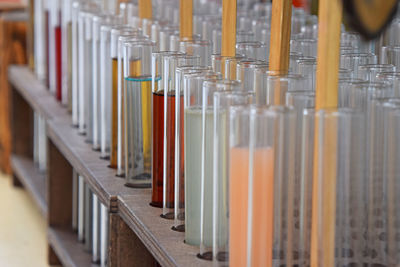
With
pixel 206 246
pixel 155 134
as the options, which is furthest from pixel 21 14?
pixel 206 246

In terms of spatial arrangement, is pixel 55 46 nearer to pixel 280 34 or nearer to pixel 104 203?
pixel 104 203

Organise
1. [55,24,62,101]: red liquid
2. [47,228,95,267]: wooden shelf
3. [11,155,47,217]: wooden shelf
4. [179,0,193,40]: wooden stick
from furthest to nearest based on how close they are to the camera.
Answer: [11,155,47,217]: wooden shelf < [55,24,62,101]: red liquid < [47,228,95,267]: wooden shelf < [179,0,193,40]: wooden stick

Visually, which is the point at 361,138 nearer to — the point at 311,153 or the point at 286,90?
the point at 311,153

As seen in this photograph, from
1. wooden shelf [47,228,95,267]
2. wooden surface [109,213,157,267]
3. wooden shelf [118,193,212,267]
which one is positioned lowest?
wooden shelf [47,228,95,267]

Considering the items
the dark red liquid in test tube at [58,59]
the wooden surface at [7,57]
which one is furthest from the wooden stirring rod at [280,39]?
the wooden surface at [7,57]

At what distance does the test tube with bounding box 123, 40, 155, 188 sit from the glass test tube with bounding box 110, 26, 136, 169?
0.14m

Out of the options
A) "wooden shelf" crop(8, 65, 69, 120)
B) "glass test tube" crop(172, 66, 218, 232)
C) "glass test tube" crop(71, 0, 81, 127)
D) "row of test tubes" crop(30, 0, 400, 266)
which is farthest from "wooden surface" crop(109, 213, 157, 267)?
"wooden shelf" crop(8, 65, 69, 120)

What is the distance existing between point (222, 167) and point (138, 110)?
49 cm

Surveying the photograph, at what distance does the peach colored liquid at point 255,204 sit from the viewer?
4.13 ft

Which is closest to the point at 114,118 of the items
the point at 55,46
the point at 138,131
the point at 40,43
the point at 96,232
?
the point at 138,131

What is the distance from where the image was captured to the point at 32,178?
3.33m

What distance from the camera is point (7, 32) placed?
4.15 meters

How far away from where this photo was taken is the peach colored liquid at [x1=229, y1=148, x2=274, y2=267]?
49.5 inches

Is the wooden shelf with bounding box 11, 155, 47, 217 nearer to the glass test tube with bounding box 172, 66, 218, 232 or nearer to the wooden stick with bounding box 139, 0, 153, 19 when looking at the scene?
the wooden stick with bounding box 139, 0, 153, 19
